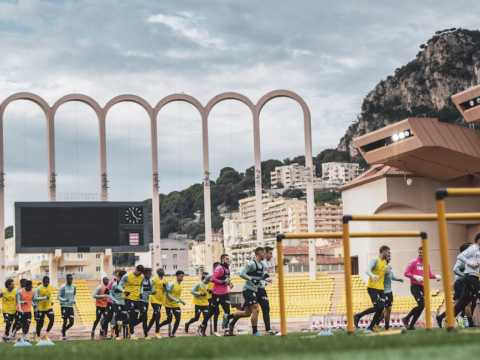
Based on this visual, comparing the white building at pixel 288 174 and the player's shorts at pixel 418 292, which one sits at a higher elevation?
the white building at pixel 288 174

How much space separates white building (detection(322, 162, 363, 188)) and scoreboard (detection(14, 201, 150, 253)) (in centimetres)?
11748

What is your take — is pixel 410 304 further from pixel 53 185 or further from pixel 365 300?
pixel 53 185

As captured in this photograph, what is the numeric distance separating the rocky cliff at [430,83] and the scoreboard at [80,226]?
87.8 m

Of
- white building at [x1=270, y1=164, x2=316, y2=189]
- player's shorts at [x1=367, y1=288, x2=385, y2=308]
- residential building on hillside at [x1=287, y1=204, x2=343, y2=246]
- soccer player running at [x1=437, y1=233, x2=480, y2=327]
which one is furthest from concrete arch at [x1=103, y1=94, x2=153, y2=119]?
white building at [x1=270, y1=164, x2=316, y2=189]

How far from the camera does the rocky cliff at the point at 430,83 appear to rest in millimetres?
118875

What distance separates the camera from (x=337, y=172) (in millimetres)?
159500

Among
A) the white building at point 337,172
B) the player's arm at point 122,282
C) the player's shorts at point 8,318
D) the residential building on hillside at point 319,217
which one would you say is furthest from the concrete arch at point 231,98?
the white building at point 337,172

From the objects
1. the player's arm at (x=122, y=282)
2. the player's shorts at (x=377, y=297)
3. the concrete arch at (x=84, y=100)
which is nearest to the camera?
the player's shorts at (x=377, y=297)

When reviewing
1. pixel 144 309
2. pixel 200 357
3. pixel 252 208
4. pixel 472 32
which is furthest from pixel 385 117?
pixel 200 357

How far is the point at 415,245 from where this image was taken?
33.0m

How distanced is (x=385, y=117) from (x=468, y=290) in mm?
117866

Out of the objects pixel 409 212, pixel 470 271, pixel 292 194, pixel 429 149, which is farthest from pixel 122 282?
pixel 292 194

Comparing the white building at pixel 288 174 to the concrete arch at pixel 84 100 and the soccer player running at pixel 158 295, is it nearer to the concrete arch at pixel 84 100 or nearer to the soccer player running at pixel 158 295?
the concrete arch at pixel 84 100

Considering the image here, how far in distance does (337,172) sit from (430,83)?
41.5 m
